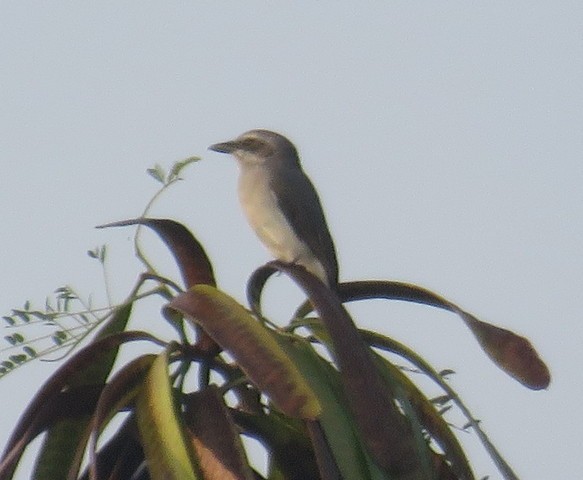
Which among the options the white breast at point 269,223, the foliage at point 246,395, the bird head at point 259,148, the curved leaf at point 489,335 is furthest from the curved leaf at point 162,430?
the bird head at point 259,148

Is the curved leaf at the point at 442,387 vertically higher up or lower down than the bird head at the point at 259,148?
lower down

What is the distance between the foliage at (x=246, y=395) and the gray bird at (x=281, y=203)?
370cm

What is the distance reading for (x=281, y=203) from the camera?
717 cm

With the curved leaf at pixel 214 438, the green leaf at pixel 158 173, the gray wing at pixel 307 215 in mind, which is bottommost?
the curved leaf at pixel 214 438

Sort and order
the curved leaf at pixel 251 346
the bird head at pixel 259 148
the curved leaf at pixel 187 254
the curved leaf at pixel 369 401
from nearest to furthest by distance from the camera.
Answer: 1. the curved leaf at pixel 251 346
2. the curved leaf at pixel 369 401
3. the curved leaf at pixel 187 254
4. the bird head at pixel 259 148

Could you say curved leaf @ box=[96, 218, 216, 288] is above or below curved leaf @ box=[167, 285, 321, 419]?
above

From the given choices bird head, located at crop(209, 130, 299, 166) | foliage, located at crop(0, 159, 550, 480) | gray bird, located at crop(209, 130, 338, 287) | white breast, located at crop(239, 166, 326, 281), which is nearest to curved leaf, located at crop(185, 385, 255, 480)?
foliage, located at crop(0, 159, 550, 480)

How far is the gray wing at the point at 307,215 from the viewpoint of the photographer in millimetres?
6863

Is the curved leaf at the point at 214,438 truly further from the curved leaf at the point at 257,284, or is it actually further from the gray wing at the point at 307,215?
the gray wing at the point at 307,215

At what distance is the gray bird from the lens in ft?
22.7

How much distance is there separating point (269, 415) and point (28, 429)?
0.57 metres

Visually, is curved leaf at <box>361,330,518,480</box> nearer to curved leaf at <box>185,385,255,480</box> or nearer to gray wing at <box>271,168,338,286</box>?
curved leaf at <box>185,385,255,480</box>

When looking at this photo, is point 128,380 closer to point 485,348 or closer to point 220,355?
point 220,355

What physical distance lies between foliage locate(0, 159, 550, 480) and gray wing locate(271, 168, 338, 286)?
370 centimetres
